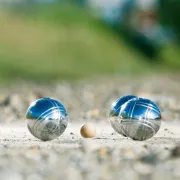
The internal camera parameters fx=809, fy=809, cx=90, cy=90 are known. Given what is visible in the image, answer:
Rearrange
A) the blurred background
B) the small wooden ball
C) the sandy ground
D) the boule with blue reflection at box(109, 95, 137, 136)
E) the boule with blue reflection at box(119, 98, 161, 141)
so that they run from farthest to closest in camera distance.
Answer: the blurred background, the small wooden ball, the boule with blue reflection at box(109, 95, 137, 136), the boule with blue reflection at box(119, 98, 161, 141), the sandy ground

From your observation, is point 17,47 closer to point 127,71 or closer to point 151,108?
point 127,71

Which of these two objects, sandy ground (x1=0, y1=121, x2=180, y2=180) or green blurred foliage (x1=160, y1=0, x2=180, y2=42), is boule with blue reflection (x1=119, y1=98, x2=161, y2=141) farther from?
green blurred foliage (x1=160, y1=0, x2=180, y2=42)

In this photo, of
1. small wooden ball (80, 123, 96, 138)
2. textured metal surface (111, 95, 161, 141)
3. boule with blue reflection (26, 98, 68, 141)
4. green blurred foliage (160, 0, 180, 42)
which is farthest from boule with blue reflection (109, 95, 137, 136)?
green blurred foliage (160, 0, 180, 42)

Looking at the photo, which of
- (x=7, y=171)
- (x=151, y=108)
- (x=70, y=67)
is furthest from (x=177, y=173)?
(x=70, y=67)

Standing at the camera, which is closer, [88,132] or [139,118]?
[139,118]

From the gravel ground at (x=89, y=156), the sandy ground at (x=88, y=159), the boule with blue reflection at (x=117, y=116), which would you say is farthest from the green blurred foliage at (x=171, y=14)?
the sandy ground at (x=88, y=159)

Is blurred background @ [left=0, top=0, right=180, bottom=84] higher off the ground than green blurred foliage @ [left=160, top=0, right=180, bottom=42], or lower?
lower

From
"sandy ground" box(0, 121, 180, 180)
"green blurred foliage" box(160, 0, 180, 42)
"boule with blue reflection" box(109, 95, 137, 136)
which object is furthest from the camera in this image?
"green blurred foliage" box(160, 0, 180, 42)

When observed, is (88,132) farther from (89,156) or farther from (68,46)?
(68,46)

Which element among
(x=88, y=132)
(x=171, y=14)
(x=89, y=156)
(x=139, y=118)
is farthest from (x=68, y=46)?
(x=89, y=156)
